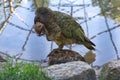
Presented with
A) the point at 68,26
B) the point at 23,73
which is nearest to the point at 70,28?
the point at 68,26

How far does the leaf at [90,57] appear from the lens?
4.15 metres

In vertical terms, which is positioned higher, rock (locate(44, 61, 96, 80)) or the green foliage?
the green foliage

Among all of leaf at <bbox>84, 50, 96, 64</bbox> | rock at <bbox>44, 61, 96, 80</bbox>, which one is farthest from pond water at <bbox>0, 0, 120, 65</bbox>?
rock at <bbox>44, 61, 96, 80</bbox>

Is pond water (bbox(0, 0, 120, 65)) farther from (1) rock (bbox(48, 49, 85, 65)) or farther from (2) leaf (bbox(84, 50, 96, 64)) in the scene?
(1) rock (bbox(48, 49, 85, 65))

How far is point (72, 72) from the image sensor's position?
3.23 meters

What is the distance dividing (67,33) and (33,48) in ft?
2.42

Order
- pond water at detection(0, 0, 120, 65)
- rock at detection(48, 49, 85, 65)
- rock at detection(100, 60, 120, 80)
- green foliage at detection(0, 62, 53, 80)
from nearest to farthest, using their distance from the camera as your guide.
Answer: green foliage at detection(0, 62, 53, 80) → rock at detection(100, 60, 120, 80) → rock at detection(48, 49, 85, 65) → pond water at detection(0, 0, 120, 65)

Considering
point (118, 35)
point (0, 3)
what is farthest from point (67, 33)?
point (0, 3)

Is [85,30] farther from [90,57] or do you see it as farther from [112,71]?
[112,71]

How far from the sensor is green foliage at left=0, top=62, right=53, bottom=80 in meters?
3.11

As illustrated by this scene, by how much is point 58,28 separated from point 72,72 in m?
0.61

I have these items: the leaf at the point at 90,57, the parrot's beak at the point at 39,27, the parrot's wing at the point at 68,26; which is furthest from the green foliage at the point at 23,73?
the leaf at the point at 90,57

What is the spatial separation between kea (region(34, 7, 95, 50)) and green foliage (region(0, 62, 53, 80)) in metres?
0.54

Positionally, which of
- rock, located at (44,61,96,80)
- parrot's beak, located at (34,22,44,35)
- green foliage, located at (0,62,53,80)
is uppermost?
parrot's beak, located at (34,22,44,35)
